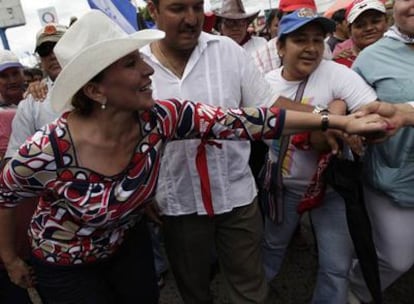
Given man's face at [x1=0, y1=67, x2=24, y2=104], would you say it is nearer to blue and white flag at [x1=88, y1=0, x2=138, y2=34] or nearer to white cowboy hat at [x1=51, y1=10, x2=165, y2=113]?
blue and white flag at [x1=88, y1=0, x2=138, y2=34]

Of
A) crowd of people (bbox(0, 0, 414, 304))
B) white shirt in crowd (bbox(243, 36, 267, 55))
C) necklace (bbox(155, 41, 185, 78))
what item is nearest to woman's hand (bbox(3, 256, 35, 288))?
crowd of people (bbox(0, 0, 414, 304))

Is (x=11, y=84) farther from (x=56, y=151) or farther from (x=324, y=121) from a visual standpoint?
(x=324, y=121)

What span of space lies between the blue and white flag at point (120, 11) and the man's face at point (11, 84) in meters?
0.82

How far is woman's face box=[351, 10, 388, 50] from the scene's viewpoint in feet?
9.25

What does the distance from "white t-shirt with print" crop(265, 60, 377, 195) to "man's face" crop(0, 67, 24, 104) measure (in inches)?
77.1

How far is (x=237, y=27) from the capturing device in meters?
3.86

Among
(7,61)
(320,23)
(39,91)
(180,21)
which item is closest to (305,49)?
(320,23)

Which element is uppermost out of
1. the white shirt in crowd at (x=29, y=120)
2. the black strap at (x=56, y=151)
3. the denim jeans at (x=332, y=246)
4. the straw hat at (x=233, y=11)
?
the straw hat at (x=233, y=11)

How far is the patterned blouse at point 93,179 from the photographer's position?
1585 millimetres

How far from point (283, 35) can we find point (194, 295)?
161 cm

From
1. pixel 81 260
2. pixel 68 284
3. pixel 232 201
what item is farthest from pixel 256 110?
pixel 68 284

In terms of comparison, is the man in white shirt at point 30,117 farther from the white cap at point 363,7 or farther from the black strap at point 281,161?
the white cap at point 363,7

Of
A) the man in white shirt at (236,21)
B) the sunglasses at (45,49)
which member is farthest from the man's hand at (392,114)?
the man in white shirt at (236,21)

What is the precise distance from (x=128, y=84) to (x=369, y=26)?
2058 millimetres
